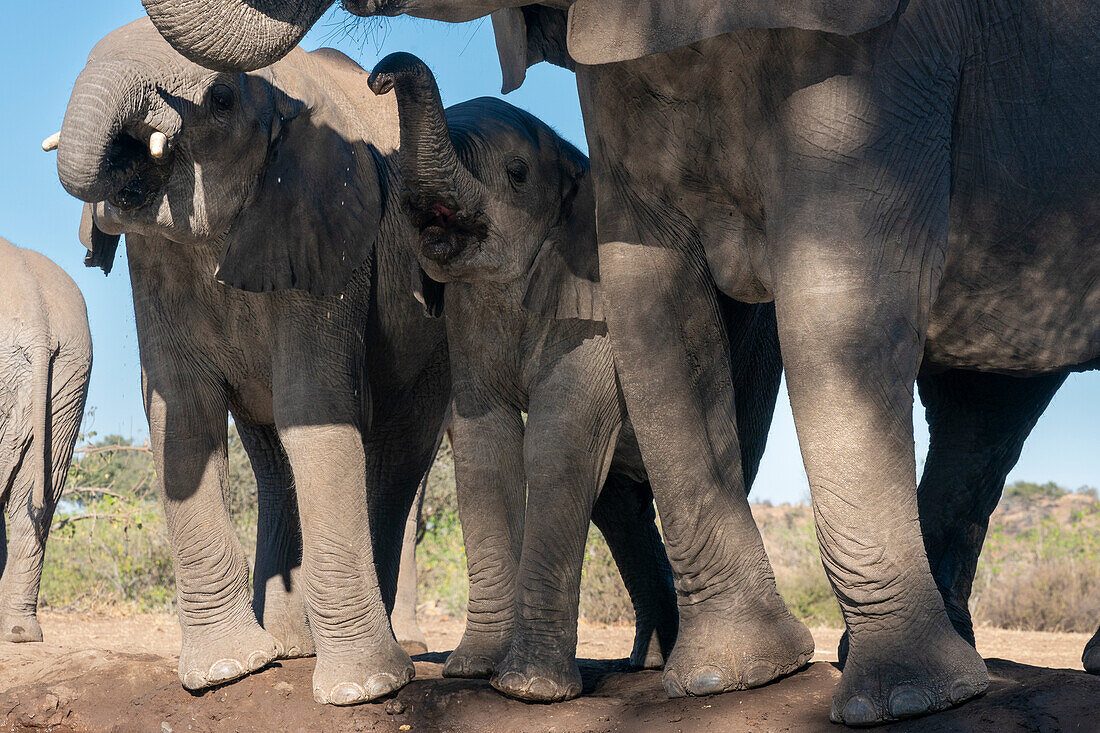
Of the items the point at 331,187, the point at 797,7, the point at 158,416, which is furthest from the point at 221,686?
the point at 797,7

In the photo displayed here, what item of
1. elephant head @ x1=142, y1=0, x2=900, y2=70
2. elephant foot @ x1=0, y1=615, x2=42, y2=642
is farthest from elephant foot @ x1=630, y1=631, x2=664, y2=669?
elephant foot @ x1=0, y1=615, x2=42, y2=642

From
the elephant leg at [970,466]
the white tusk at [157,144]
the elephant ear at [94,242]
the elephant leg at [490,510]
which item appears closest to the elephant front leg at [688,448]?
the elephant leg at [490,510]

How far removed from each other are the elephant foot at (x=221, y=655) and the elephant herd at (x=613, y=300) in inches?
0.5

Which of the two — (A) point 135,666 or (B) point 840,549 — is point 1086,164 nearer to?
(B) point 840,549

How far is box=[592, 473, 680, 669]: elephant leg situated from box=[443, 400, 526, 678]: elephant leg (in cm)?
91

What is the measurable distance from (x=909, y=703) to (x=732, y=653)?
2.96 ft

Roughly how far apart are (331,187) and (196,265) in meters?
0.66

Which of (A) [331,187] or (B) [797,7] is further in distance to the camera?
(A) [331,187]

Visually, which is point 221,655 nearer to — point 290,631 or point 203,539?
point 203,539

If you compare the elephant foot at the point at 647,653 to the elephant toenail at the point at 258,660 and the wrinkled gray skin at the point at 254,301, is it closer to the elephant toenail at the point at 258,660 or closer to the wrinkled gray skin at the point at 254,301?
the wrinkled gray skin at the point at 254,301

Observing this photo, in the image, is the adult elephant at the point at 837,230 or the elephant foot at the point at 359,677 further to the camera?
the elephant foot at the point at 359,677

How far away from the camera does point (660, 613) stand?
5.80 meters

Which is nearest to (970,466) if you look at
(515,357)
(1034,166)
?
(1034,166)

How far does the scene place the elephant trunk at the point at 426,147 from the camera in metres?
4.37
